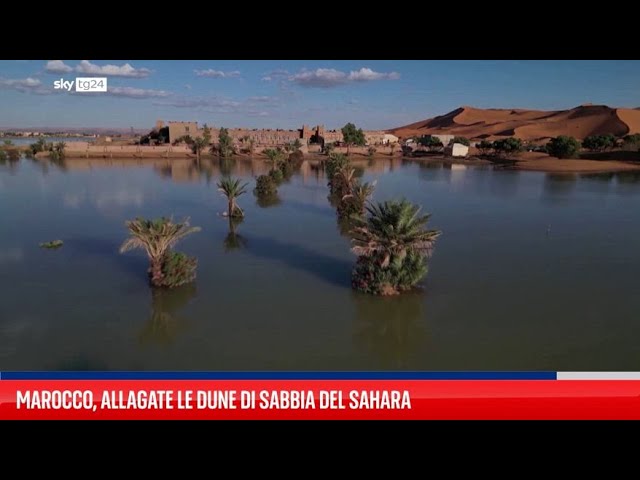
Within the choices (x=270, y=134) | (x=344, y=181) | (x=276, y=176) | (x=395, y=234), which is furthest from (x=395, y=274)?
(x=270, y=134)

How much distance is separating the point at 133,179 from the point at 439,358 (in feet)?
133

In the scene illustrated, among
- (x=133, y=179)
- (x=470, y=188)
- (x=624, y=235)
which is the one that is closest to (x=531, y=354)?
(x=624, y=235)

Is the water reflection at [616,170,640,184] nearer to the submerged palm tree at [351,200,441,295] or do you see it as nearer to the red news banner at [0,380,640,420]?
the submerged palm tree at [351,200,441,295]

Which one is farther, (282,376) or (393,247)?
(393,247)

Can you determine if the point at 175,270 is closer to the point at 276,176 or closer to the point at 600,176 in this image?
the point at 276,176

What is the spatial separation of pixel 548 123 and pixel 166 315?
421ft

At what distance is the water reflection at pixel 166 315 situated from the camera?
1267 cm

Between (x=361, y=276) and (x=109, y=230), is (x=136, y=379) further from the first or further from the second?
(x=109, y=230)

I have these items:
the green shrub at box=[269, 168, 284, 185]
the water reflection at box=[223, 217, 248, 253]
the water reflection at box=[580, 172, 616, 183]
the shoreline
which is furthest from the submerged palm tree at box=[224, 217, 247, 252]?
the shoreline

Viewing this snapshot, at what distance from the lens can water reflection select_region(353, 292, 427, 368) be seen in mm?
12023

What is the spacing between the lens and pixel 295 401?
8.05 metres

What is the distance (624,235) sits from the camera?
77.4 ft

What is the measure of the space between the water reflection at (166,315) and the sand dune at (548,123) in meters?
105

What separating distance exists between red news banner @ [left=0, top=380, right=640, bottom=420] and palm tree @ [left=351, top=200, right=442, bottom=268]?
629cm
